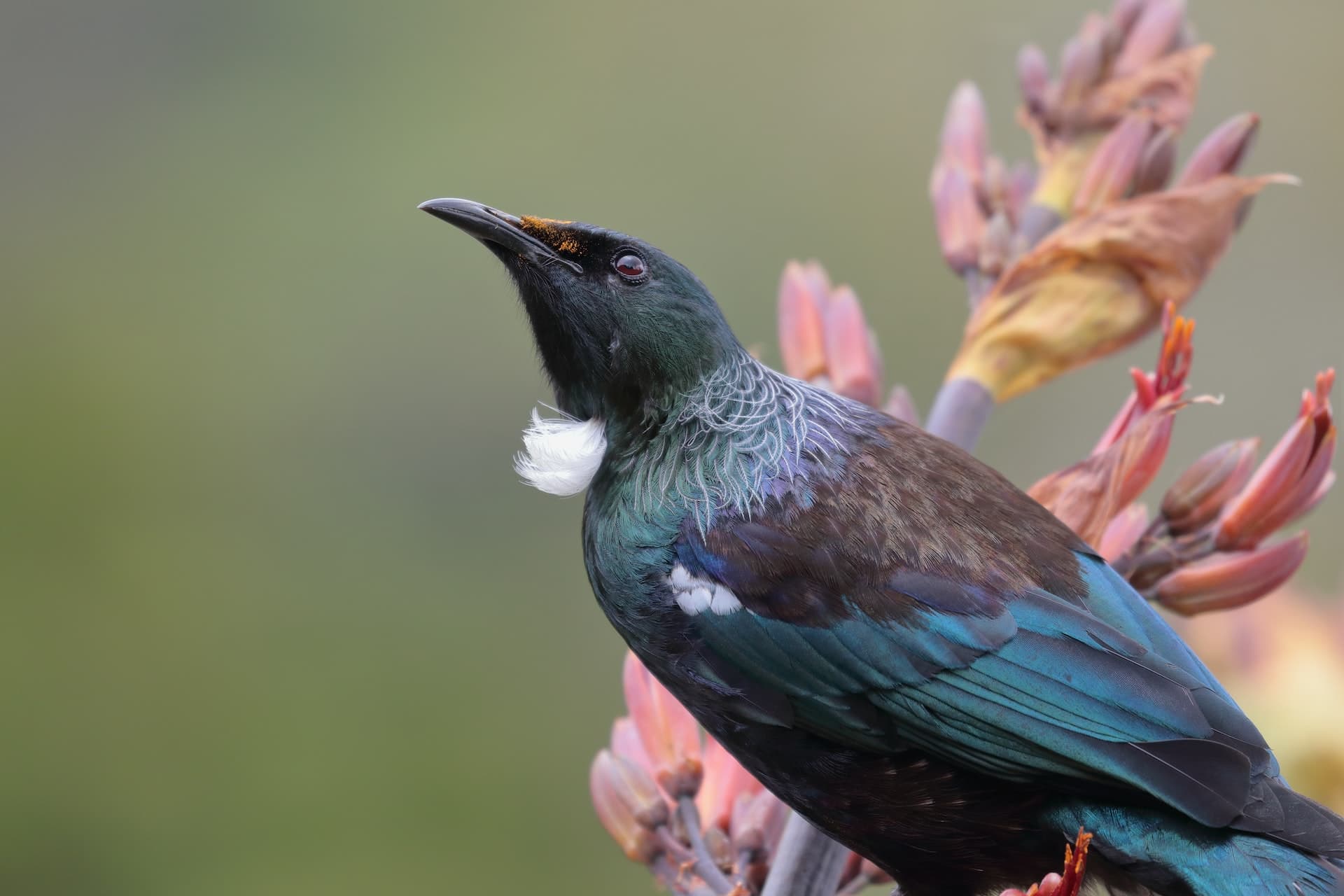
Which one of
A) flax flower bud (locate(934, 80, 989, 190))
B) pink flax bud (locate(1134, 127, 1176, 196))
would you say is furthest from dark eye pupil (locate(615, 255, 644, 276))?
pink flax bud (locate(1134, 127, 1176, 196))

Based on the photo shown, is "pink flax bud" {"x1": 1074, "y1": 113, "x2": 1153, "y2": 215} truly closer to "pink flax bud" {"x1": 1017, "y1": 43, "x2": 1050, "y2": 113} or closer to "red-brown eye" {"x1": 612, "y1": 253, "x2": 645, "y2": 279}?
"pink flax bud" {"x1": 1017, "y1": 43, "x2": 1050, "y2": 113}

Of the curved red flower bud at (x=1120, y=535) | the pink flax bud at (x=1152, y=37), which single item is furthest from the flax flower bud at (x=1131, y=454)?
the pink flax bud at (x=1152, y=37)

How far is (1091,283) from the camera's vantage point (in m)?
1.26

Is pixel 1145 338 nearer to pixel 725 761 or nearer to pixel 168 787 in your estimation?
pixel 725 761

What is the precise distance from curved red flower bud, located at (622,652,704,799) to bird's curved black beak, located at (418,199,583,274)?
34cm

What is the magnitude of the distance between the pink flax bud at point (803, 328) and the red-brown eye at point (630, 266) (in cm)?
23

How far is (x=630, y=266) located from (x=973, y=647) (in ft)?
1.35

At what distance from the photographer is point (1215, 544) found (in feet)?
3.74

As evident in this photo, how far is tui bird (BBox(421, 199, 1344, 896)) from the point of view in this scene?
3.13 ft

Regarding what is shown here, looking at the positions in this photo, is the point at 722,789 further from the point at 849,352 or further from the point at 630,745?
the point at 849,352

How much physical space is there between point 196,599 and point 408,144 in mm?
961

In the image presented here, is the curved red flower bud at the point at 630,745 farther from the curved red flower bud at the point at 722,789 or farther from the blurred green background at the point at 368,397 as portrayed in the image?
the blurred green background at the point at 368,397

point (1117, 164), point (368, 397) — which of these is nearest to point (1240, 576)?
point (1117, 164)

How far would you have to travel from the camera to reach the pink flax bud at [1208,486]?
3.72 ft
